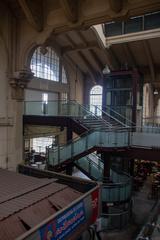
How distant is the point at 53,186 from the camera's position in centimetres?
508

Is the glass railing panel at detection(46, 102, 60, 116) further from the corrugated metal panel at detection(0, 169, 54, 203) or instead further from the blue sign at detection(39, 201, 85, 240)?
the blue sign at detection(39, 201, 85, 240)

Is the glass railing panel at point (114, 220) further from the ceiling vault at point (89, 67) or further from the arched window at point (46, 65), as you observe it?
the ceiling vault at point (89, 67)

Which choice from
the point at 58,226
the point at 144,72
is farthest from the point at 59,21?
the point at 144,72

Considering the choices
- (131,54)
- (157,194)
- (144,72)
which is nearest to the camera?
(157,194)

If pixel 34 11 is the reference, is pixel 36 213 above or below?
below

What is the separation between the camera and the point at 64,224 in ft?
12.3

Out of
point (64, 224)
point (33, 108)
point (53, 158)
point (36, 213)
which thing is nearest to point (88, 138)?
point (53, 158)

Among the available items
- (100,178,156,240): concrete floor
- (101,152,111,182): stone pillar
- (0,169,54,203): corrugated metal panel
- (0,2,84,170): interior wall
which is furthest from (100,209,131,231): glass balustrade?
(0,169,54,203): corrugated metal panel

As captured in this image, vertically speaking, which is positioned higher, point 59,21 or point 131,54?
point 131,54

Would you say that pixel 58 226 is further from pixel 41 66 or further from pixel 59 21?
pixel 41 66

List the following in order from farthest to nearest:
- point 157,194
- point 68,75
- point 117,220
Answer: point 68,75, point 157,194, point 117,220

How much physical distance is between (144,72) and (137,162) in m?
7.74

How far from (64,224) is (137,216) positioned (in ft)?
31.6

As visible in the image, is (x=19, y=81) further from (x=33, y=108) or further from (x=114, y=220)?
(x=114, y=220)
